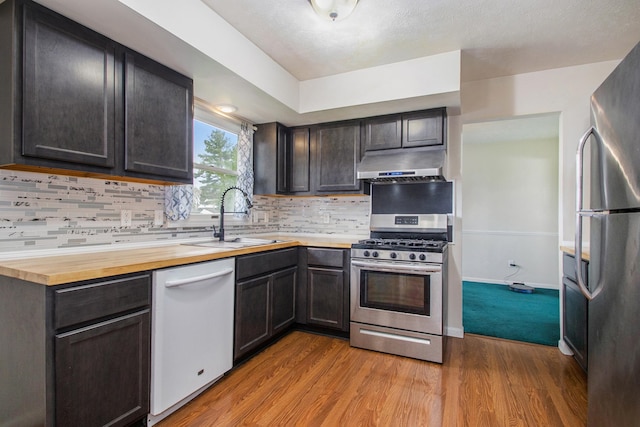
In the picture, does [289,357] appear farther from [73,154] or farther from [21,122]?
[21,122]

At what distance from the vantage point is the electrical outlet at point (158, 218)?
95.3 inches

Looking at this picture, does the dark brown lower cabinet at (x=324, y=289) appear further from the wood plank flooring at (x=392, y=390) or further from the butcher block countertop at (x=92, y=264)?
the butcher block countertop at (x=92, y=264)

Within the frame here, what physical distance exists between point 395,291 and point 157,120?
7.24ft

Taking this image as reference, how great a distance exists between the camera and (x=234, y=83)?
242 cm

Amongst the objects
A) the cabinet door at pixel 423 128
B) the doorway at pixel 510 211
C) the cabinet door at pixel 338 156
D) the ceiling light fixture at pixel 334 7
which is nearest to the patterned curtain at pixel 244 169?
the cabinet door at pixel 338 156

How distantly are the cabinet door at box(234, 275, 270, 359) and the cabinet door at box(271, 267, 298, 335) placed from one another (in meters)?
0.09

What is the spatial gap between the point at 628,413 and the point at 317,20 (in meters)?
2.49

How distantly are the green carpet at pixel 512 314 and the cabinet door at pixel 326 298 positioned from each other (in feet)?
4.55

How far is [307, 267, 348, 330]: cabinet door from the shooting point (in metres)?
2.91

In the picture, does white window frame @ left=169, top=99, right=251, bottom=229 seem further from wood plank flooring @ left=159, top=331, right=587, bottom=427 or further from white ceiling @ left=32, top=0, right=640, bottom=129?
wood plank flooring @ left=159, top=331, right=587, bottom=427

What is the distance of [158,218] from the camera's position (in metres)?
2.45

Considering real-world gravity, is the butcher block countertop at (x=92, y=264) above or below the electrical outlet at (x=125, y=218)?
below

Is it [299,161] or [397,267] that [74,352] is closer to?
[397,267]

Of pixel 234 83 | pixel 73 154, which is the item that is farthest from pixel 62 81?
pixel 234 83
